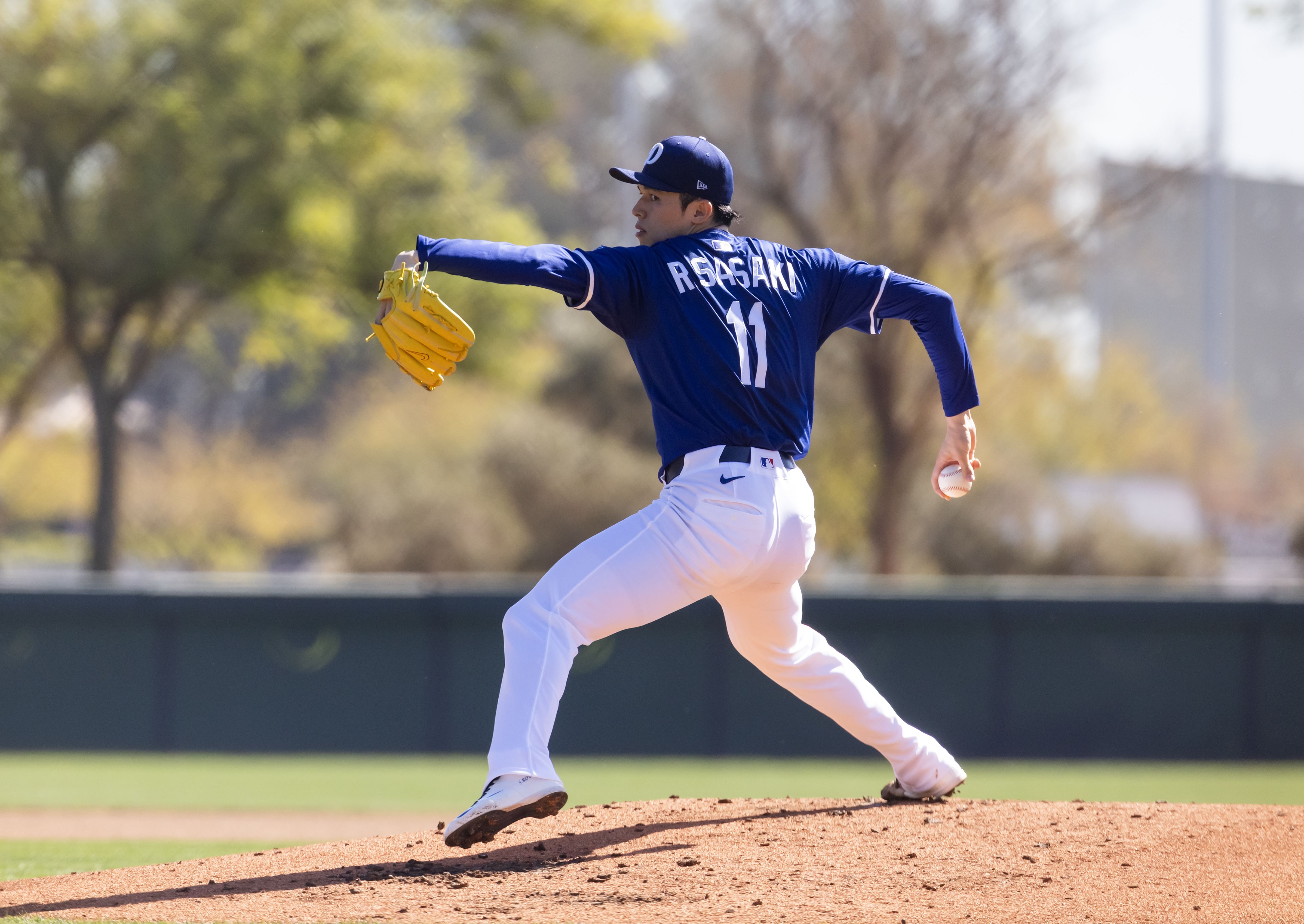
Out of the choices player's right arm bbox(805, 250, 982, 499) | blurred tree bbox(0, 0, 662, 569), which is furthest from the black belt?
blurred tree bbox(0, 0, 662, 569)

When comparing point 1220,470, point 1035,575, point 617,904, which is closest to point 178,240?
point 617,904

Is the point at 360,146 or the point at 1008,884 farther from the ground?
the point at 360,146

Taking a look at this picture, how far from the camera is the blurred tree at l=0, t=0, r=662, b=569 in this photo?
45.3ft

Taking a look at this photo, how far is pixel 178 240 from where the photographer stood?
1383cm

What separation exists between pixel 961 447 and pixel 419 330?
1599mm

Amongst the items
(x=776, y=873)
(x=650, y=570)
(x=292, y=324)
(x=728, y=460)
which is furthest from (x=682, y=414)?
(x=292, y=324)

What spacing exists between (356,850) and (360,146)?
11.8 meters

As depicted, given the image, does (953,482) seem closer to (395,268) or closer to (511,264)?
(511,264)

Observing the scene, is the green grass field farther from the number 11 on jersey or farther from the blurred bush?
the blurred bush

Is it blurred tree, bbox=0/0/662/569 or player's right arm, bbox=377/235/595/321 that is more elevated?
blurred tree, bbox=0/0/662/569

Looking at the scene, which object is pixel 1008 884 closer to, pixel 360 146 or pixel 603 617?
pixel 603 617

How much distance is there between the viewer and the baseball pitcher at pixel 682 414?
3568 mm

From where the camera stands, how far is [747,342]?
3.79 meters

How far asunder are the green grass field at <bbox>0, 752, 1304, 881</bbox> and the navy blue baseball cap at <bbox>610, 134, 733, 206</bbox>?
4.04 metres
